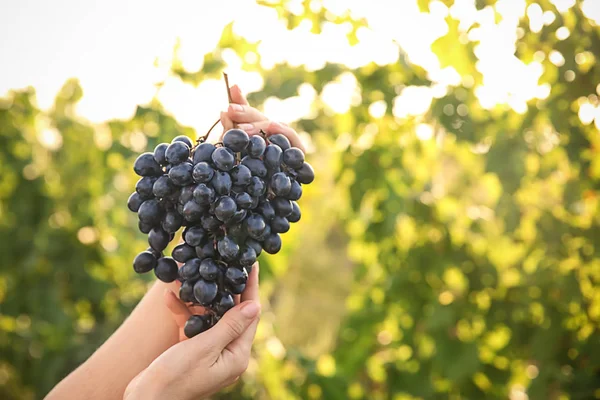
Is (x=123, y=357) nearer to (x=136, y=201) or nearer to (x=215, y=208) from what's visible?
(x=136, y=201)

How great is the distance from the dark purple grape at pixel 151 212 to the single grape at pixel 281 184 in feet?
0.82

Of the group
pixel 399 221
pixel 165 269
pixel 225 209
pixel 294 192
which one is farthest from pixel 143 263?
pixel 399 221

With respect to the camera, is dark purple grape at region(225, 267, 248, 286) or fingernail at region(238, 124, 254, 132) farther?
fingernail at region(238, 124, 254, 132)

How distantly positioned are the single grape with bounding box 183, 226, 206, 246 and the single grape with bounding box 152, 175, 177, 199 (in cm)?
9

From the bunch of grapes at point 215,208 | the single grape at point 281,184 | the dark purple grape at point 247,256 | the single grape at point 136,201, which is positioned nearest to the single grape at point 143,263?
the bunch of grapes at point 215,208

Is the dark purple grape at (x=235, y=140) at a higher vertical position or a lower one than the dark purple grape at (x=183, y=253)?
higher

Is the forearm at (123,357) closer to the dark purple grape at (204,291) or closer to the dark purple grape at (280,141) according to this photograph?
the dark purple grape at (204,291)

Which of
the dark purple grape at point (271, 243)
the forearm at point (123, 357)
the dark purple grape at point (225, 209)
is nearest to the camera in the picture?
the dark purple grape at point (225, 209)

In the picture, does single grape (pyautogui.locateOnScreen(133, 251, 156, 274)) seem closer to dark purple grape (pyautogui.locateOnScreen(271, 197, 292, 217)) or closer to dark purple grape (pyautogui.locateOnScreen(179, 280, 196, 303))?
dark purple grape (pyautogui.locateOnScreen(179, 280, 196, 303))

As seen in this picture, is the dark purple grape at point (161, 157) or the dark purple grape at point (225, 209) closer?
the dark purple grape at point (225, 209)

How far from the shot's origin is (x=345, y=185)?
273cm

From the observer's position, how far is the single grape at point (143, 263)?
1182 millimetres

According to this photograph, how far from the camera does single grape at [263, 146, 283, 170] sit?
3.88 ft

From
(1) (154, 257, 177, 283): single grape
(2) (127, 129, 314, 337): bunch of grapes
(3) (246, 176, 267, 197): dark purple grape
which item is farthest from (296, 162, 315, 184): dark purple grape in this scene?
(1) (154, 257, 177, 283): single grape
